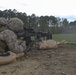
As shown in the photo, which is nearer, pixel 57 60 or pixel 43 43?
pixel 57 60

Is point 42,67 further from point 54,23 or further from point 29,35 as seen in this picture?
point 54,23

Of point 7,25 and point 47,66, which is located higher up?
point 7,25

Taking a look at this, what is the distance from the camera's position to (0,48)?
6.60m

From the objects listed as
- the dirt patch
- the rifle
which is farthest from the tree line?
the dirt patch

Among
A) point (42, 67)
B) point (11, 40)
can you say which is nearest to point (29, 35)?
point (11, 40)

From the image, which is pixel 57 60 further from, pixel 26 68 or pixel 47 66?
pixel 26 68

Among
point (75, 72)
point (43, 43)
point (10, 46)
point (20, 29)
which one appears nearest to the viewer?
point (75, 72)

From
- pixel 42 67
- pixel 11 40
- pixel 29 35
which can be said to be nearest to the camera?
pixel 42 67

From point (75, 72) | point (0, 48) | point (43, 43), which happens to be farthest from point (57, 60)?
point (43, 43)

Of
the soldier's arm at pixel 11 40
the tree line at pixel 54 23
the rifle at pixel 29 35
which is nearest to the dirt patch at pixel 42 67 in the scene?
the soldier's arm at pixel 11 40

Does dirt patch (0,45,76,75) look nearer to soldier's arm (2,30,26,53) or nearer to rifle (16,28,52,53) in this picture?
soldier's arm (2,30,26,53)

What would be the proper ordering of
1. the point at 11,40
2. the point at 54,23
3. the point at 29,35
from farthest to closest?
the point at 54,23 < the point at 29,35 < the point at 11,40

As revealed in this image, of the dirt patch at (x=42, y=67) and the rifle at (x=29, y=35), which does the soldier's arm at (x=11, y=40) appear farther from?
the rifle at (x=29, y=35)

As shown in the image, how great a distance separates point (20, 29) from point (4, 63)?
153cm
